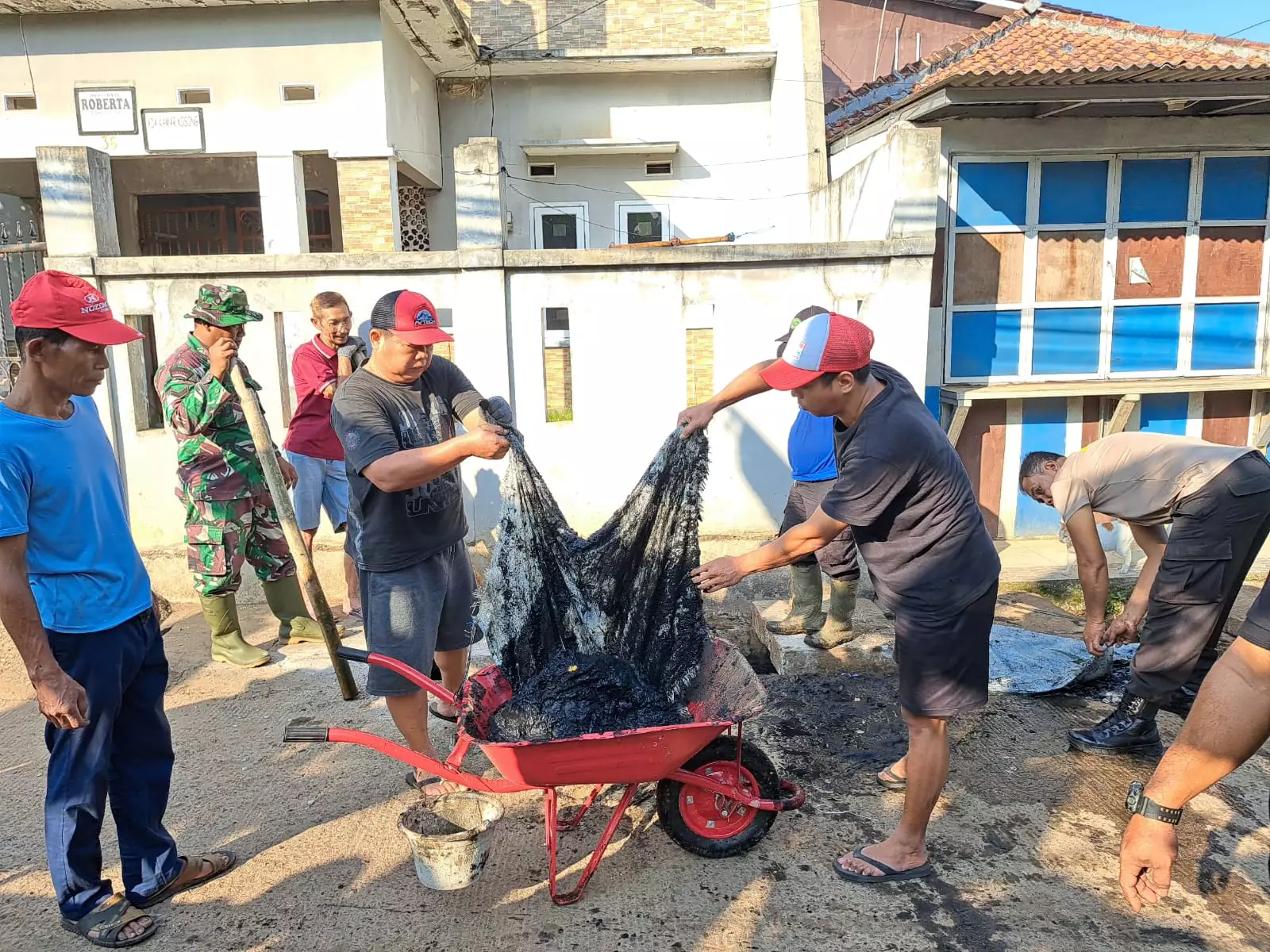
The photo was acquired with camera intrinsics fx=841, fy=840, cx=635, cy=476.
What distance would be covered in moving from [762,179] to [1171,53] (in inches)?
219

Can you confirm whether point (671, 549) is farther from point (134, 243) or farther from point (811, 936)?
point (134, 243)

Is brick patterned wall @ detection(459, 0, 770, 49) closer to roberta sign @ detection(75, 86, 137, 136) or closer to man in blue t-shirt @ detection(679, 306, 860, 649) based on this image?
roberta sign @ detection(75, 86, 137, 136)

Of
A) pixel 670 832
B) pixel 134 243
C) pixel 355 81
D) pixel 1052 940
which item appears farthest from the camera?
pixel 134 243

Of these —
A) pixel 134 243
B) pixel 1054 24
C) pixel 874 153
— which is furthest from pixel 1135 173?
pixel 134 243

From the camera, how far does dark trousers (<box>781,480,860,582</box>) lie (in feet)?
14.1

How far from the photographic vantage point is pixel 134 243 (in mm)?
13641

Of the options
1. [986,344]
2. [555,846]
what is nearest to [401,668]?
[555,846]

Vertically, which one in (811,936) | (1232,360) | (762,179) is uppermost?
(762,179)

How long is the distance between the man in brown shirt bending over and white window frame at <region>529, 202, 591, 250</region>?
1006cm

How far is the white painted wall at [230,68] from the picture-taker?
10531 millimetres

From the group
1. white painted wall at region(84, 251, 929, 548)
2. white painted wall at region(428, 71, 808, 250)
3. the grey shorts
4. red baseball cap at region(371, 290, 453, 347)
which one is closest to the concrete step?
white painted wall at region(84, 251, 929, 548)

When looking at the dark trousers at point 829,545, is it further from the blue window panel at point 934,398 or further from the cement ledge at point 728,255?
the blue window panel at point 934,398

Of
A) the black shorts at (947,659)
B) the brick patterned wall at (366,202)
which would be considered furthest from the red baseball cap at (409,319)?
the brick patterned wall at (366,202)

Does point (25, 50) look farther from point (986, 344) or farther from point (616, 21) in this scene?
point (986, 344)
